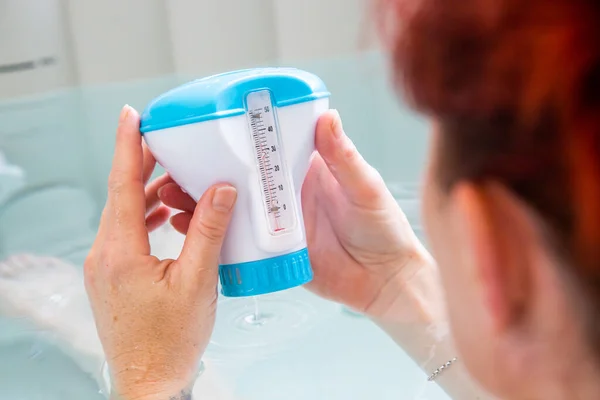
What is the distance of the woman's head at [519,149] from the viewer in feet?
0.93

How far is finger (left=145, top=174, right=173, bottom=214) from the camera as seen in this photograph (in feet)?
2.53

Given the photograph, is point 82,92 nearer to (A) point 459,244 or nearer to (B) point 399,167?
(B) point 399,167

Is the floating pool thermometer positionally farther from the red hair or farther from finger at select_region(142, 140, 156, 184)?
the red hair

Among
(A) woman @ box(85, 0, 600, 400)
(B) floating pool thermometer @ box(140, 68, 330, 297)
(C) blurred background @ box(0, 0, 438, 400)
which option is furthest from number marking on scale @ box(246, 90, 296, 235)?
(C) blurred background @ box(0, 0, 438, 400)

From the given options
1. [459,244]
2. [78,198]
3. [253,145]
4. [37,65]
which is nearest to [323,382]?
[253,145]

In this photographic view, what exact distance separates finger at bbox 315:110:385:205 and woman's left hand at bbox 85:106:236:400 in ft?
0.37

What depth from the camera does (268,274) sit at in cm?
65

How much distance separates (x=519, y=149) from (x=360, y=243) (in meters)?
0.46

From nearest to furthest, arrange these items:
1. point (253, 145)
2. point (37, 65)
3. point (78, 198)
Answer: point (253, 145) < point (78, 198) < point (37, 65)

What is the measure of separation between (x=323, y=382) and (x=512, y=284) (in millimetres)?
742

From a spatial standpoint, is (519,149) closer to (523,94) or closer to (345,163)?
(523,94)

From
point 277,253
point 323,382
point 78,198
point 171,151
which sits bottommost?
point 323,382

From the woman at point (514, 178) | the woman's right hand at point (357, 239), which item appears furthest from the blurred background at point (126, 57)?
the woman at point (514, 178)

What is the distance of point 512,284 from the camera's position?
35 centimetres
